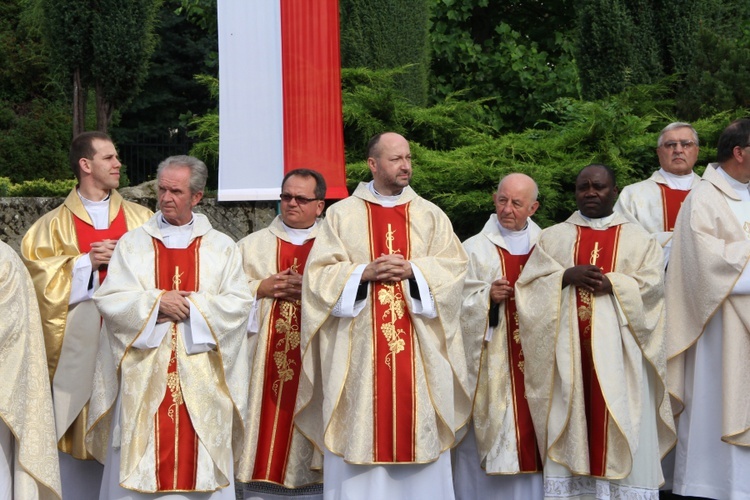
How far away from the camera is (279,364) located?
6516 millimetres

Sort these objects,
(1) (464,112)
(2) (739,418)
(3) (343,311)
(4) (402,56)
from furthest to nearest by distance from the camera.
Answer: (4) (402,56) → (1) (464,112) → (2) (739,418) → (3) (343,311)

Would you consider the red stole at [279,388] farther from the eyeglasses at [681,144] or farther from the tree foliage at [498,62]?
the tree foliage at [498,62]

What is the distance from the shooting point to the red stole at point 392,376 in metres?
5.99

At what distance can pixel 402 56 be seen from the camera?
1270 cm

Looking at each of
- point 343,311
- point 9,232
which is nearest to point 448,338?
point 343,311

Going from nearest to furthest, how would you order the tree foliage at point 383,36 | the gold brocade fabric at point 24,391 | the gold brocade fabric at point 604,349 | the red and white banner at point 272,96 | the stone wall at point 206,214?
the gold brocade fabric at point 24,391 < the gold brocade fabric at point 604,349 < the red and white banner at point 272,96 < the stone wall at point 206,214 < the tree foliage at point 383,36

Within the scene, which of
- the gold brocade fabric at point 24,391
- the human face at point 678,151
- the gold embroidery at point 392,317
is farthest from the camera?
the human face at point 678,151

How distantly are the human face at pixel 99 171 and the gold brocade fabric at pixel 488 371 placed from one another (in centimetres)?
221

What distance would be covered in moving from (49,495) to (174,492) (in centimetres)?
61

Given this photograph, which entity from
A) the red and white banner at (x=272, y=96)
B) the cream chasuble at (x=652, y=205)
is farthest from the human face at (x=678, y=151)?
the red and white banner at (x=272, y=96)

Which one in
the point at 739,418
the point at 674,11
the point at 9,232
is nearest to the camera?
the point at 739,418

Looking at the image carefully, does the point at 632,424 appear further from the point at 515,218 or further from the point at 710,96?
the point at 710,96

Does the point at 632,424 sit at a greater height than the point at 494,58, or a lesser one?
lesser

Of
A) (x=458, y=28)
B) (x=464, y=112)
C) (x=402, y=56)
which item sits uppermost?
(x=458, y=28)
